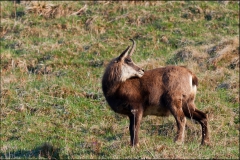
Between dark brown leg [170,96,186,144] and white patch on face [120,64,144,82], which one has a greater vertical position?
white patch on face [120,64,144,82]

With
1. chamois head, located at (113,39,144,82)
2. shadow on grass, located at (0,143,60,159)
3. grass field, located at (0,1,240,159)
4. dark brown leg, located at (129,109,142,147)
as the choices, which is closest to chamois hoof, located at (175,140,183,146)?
grass field, located at (0,1,240,159)

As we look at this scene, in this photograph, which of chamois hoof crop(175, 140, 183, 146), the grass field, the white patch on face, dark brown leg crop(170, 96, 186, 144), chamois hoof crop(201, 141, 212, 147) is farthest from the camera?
the white patch on face

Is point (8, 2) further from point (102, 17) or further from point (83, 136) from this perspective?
point (83, 136)

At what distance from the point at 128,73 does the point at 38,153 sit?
2.09m

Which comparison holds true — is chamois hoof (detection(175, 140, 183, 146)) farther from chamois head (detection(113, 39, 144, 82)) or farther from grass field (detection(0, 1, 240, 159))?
chamois head (detection(113, 39, 144, 82))

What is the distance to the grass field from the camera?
942 centimetres

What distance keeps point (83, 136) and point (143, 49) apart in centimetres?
540

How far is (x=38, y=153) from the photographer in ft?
29.1

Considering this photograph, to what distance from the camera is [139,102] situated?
364 inches

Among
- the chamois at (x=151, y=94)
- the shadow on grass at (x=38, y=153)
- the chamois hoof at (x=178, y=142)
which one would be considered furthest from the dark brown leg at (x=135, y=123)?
the shadow on grass at (x=38, y=153)

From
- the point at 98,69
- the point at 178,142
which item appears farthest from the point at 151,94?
the point at 98,69

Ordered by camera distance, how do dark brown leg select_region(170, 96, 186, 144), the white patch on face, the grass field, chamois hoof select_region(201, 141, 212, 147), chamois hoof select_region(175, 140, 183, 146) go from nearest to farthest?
1. chamois hoof select_region(175, 140, 183, 146)
2. chamois hoof select_region(201, 141, 212, 147)
3. dark brown leg select_region(170, 96, 186, 144)
4. the grass field
5. the white patch on face

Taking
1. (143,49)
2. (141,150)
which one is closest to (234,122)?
(141,150)

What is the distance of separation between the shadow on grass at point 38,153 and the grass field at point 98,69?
0.02 metres
